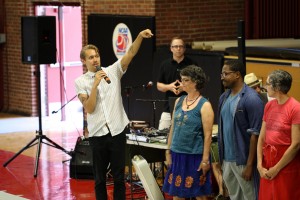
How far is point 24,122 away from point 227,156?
388 inches

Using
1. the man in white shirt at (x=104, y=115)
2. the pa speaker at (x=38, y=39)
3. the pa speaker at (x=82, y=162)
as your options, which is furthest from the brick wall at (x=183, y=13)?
the man in white shirt at (x=104, y=115)

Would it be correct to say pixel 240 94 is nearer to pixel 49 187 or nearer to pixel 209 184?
pixel 209 184

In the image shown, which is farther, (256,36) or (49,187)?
(256,36)

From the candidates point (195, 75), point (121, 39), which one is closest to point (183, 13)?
point (121, 39)

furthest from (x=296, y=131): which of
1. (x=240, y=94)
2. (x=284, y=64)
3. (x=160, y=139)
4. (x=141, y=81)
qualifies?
(x=141, y=81)

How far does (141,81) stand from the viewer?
1416cm

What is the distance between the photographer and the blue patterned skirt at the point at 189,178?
8.49 metres

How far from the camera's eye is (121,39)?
14.7 meters

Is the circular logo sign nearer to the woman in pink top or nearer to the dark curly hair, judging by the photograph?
the dark curly hair

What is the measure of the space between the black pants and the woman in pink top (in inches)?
64.8

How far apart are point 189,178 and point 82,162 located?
355 cm

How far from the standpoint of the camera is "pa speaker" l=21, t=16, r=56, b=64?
13.1 meters

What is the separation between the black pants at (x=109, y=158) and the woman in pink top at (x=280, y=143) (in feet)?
5.40

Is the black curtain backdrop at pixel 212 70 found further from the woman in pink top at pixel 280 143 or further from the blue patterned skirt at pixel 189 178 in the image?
the woman in pink top at pixel 280 143
